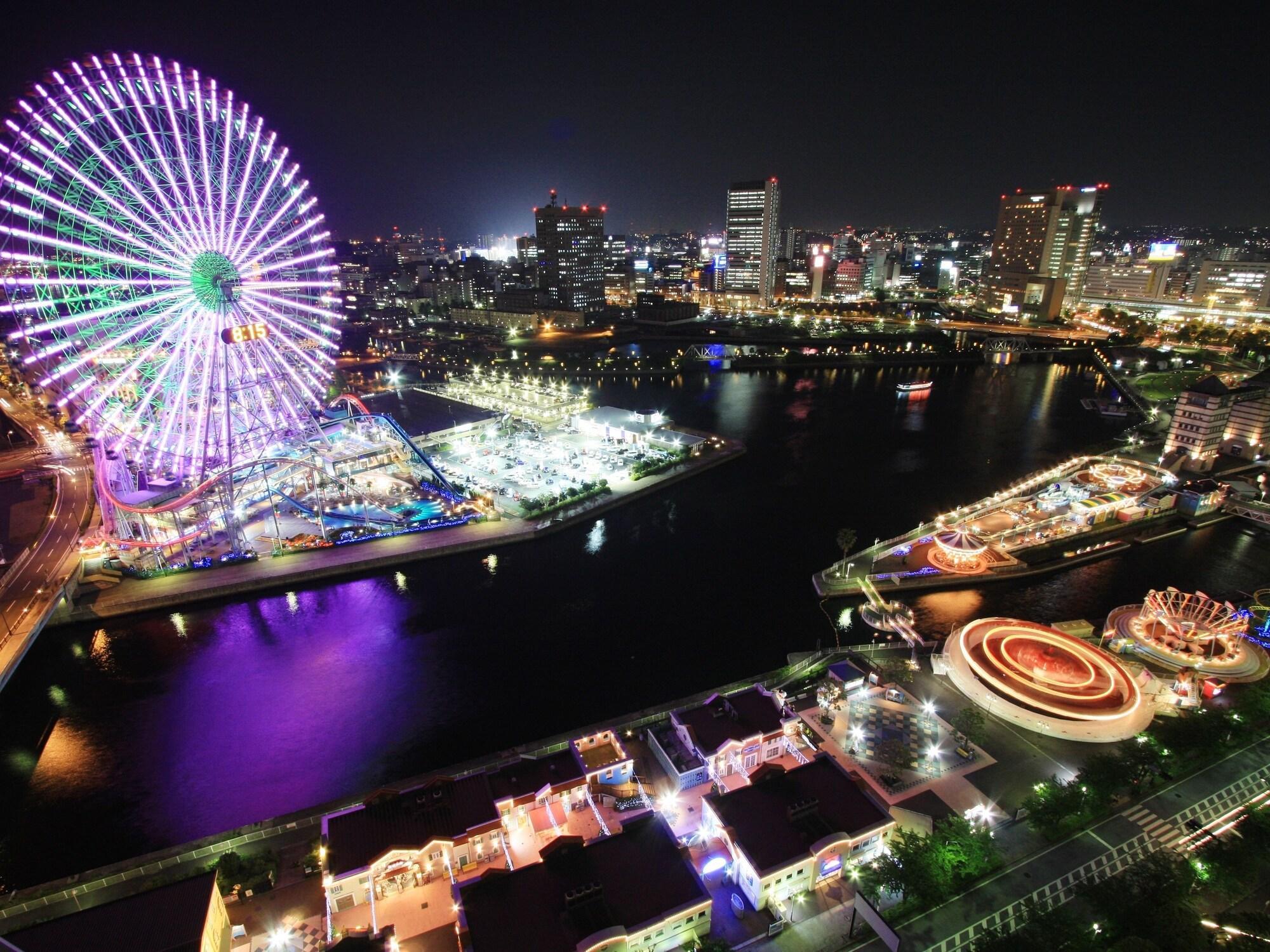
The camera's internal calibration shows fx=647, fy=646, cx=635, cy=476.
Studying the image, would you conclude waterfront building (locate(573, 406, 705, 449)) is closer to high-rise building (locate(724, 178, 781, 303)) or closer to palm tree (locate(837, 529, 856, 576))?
palm tree (locate(837, 529, 856, 576))

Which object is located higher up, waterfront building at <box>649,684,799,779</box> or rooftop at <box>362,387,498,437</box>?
waterfront building at <box>649,684,799,779</box>

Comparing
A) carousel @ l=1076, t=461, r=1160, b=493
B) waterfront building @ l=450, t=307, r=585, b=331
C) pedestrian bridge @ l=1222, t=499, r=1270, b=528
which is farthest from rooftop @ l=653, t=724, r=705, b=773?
waterfront building @ l=450, t=307, r=585, b=331

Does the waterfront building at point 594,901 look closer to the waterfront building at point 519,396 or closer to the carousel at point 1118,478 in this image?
the carousel at point 1118,478

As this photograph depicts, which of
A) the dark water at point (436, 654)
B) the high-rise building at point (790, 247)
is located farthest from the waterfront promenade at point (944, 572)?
the high-rise building at point (790, 247)

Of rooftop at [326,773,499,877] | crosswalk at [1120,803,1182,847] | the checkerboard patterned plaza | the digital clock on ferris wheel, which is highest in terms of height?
the digital clock on ferris wheel

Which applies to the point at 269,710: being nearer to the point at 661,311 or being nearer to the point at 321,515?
the point at 321,515

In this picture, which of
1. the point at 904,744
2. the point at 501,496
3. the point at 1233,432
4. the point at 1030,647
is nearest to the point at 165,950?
the point at 904,744
